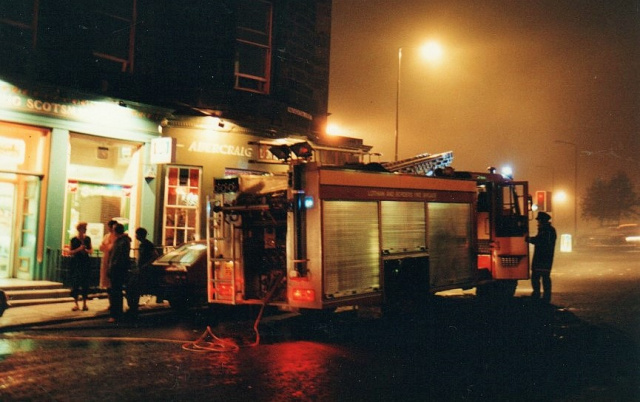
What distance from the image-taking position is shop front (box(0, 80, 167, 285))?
43.8 feet

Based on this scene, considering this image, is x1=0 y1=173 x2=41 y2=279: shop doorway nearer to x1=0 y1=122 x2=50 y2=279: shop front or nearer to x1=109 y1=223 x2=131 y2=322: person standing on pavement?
x1=0 y1=122 x2=50 y2=279: shop front

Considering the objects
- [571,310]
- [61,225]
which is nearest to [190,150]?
[61,225]

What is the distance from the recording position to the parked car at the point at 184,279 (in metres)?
10.9

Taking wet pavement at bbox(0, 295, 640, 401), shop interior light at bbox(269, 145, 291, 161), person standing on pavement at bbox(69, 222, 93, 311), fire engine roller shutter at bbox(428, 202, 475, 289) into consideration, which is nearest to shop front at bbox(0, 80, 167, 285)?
person standing on pavement at bbox(69, 222, 93, 311)

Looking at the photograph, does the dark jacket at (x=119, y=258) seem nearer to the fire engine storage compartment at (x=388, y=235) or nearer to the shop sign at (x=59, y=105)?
the fire engine storage compartment at (x=388, y=235)

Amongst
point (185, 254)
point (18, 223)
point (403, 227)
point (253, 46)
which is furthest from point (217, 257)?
point (253, 46)

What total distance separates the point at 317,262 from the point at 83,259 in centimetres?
549

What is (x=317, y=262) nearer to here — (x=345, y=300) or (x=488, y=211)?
(x=345, y=300)

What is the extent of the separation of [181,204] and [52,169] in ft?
12.2

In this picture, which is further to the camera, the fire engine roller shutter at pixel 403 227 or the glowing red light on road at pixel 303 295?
the fire engine roller shutter at pixel 403 227

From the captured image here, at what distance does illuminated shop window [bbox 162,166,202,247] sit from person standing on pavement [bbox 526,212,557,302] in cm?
892

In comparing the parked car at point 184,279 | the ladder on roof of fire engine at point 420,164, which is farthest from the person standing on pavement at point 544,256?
the parked car at point 184,279

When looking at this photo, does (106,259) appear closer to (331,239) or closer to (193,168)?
(331,239)

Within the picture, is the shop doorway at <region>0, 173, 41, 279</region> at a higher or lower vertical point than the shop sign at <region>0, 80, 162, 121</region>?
lower
